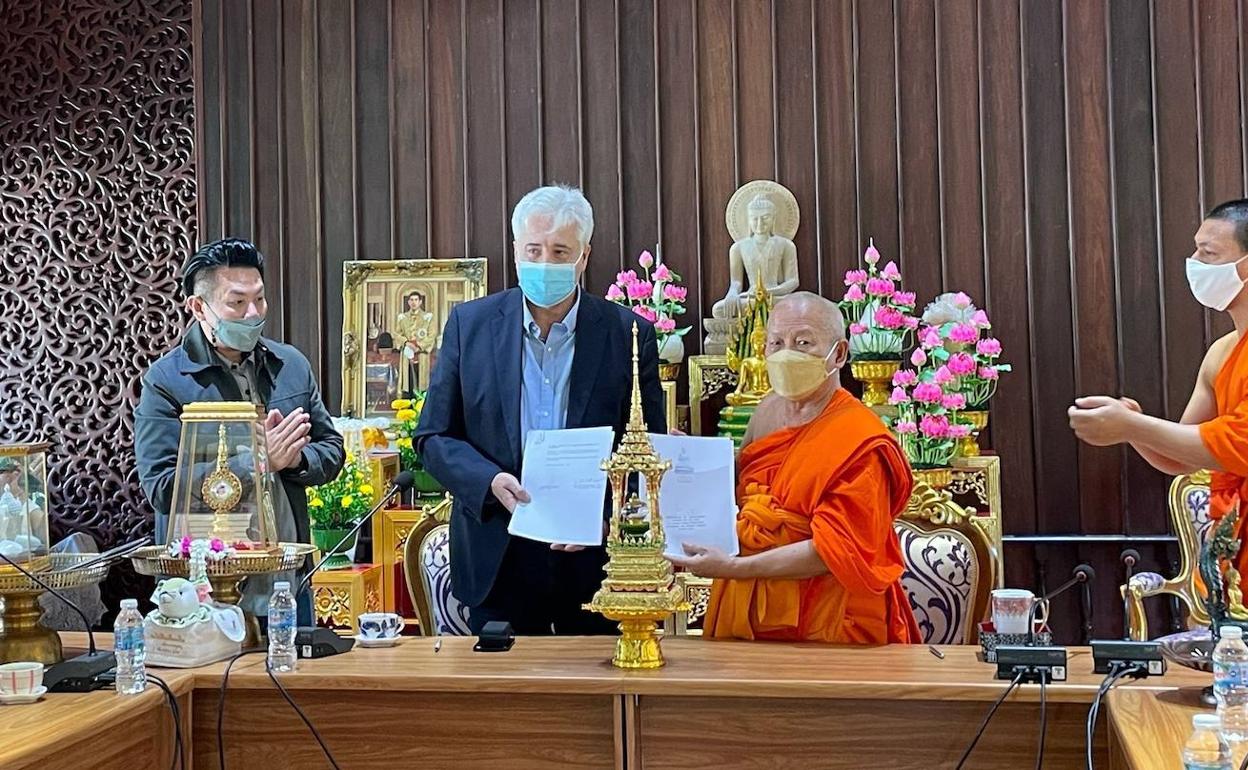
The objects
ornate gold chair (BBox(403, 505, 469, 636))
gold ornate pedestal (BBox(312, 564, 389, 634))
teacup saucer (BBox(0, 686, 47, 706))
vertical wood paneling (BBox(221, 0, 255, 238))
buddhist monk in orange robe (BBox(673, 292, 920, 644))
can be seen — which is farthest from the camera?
vertical wood paneling (BBox(221, 0, 255, 238))

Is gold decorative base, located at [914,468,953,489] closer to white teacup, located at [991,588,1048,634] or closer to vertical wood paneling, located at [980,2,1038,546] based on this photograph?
vertical wood paneling, located at [980,2,1038,546]

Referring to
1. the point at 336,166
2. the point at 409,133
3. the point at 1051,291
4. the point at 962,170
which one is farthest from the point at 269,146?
the point at 1051,291

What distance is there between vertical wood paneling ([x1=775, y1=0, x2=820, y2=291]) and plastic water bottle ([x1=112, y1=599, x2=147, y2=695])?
3.49 m

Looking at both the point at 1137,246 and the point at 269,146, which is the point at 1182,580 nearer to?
the point at 1137,246

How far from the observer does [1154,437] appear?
2.27 m

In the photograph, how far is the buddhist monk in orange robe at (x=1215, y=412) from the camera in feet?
7.41

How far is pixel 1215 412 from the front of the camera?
2.64 m

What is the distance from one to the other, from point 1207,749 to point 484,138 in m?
4.34

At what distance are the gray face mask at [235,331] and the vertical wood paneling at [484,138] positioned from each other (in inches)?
104

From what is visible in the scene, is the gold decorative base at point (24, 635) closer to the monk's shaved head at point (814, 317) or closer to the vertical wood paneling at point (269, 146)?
the monk's shaved head at point (814, 317)

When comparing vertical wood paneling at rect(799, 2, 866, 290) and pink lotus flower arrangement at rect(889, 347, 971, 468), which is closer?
pink lotus flower arrangement at rect(889, 347, 971, 468)

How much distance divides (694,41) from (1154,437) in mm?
3307

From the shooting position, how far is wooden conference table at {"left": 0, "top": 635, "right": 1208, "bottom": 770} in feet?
6.48

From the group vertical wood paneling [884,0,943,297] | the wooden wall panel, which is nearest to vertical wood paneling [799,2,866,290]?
the wooden wall panel
